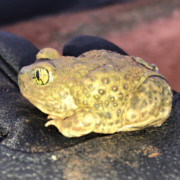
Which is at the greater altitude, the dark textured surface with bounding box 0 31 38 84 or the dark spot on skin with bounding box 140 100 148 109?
the dark spot on skin with bounding box 140 100 148 109

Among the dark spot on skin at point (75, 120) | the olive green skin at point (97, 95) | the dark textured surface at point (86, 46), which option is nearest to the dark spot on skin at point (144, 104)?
the olive green skin at point (97, 95)

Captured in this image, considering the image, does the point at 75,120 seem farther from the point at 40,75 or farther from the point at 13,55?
the point at 13,55

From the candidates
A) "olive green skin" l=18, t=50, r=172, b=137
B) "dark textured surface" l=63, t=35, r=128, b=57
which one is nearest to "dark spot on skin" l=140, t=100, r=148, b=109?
"olive green skin" l=18, t=50, r=172, b=137

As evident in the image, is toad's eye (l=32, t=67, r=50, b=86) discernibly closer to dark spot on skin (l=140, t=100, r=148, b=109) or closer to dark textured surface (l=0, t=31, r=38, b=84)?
dark spot on skin (l=140, t=100, r=148, b=109)

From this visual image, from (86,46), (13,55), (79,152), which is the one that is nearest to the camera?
(79,152)

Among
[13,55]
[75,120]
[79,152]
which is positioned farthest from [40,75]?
[13,55]

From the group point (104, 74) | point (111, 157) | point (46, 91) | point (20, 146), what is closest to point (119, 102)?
point (104, 74)
